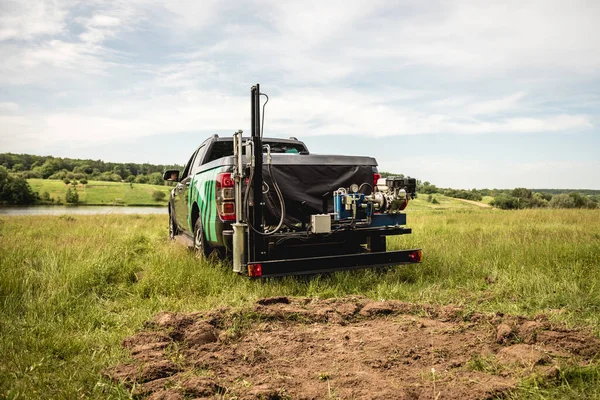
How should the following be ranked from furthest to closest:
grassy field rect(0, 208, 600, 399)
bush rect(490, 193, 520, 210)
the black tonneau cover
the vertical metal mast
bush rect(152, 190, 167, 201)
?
1. bush rect(152, 190, 167, 201)
2. bush rect(490, 193, 520, 210)
3. the black tonneau cover
4. the vertical metal mast
5. grassy field rect(0, 208, 600, 399)

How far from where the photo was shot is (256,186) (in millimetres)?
5527

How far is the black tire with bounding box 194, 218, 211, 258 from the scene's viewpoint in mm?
6816

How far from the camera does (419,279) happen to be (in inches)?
249

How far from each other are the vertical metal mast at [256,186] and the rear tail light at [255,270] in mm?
184

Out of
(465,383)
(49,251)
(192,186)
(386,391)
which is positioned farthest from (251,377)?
(49,251)

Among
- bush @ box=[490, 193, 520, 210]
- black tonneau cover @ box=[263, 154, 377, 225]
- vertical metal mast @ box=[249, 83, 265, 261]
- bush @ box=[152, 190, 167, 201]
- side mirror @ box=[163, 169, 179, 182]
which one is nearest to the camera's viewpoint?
vertical metal mast @ box=[249, 83, 265, 261]

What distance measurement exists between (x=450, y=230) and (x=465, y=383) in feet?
32.4

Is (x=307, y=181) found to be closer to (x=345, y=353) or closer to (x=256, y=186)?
(x=256, y=186)

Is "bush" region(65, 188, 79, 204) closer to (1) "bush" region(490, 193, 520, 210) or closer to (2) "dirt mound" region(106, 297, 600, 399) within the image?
(1) "bush" region(490, 193, 520, 210)

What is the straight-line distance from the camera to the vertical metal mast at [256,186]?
547cm

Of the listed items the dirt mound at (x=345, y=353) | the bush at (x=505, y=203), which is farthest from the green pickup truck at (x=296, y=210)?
the bush at (x=505, y=203)

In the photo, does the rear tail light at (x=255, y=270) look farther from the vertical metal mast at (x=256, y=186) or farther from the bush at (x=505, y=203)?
the bush at (x=505, y=203)

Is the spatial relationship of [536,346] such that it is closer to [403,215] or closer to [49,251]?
[403,215]

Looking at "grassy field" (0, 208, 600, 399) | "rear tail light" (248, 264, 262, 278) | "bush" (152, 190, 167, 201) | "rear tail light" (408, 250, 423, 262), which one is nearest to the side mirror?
"grassy field" (0, 208, 600, 399)
